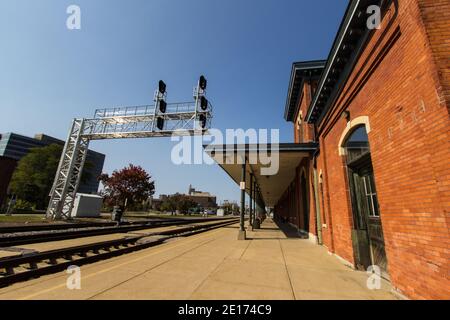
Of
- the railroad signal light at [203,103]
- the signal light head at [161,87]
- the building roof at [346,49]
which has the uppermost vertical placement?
the signal light head at [161,87]

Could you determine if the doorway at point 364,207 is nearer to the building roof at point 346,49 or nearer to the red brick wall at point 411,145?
the red brick wall at point 411,145

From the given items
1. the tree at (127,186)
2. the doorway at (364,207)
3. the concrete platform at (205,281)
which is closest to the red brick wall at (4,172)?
the tree at (127,186)

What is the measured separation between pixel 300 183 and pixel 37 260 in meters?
14.8

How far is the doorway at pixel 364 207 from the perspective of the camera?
6109mm

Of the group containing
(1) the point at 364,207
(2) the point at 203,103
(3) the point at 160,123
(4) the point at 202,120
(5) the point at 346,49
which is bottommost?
(1) the point at 364,207

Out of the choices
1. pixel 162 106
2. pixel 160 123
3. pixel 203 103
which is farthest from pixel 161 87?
pixel 203 103

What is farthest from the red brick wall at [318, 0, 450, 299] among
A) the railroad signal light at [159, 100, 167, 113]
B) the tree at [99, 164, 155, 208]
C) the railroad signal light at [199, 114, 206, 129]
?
the tree at [99, 164, 155, 208]

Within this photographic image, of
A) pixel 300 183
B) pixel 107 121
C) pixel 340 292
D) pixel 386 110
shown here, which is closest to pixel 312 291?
pixel 340 292

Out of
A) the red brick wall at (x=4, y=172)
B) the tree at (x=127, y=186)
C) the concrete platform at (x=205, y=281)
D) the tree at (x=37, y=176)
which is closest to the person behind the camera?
the concrete platform at (x=205, y=281)

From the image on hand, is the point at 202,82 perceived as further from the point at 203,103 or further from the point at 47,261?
the point at 47,261

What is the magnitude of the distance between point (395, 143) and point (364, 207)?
2.84 m

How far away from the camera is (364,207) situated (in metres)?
6.75

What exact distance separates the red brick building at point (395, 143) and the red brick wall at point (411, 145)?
0.7 inches

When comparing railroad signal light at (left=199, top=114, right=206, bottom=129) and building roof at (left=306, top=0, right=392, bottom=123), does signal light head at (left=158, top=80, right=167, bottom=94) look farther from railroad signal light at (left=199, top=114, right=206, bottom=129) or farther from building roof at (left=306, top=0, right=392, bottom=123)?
building roof at (left=306, top=0, right=392, bottom=123)
